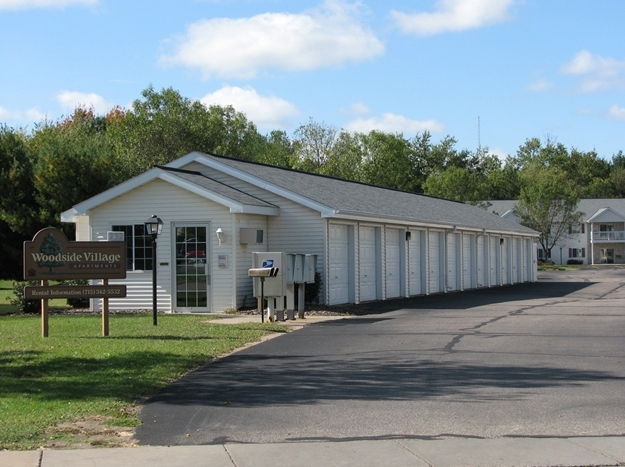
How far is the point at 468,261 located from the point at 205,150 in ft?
105

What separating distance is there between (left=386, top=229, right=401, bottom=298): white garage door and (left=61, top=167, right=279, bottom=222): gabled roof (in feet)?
16.1

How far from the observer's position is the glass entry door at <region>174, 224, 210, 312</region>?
22328mm

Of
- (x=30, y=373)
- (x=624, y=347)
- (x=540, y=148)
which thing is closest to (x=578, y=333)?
(x=624, y=347)

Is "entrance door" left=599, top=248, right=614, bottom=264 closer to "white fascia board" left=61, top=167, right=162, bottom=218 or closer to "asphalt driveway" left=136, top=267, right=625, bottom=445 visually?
"white fascia board" left=61, top=167, right=162, bottom=218

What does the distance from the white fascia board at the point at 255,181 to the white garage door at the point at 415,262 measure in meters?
6.40

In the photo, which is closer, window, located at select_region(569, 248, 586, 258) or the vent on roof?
the vent on roof

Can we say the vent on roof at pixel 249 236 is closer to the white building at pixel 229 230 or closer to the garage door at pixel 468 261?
the white building at pixel 229 230

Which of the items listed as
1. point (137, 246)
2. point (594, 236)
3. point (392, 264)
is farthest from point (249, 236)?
point (594, 236)

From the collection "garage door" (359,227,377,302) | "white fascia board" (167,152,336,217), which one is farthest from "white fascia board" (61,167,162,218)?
"garage door" (359,227,377,302)

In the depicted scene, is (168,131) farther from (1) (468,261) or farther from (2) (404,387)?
(2) (404,387)

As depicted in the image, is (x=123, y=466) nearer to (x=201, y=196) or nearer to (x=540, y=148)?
(x=201, y=196)

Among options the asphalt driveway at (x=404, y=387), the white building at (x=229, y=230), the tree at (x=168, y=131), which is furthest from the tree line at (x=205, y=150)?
the asphalt driveway at (x=404, y=387)

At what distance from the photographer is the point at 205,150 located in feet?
203

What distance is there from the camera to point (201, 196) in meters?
22.1
